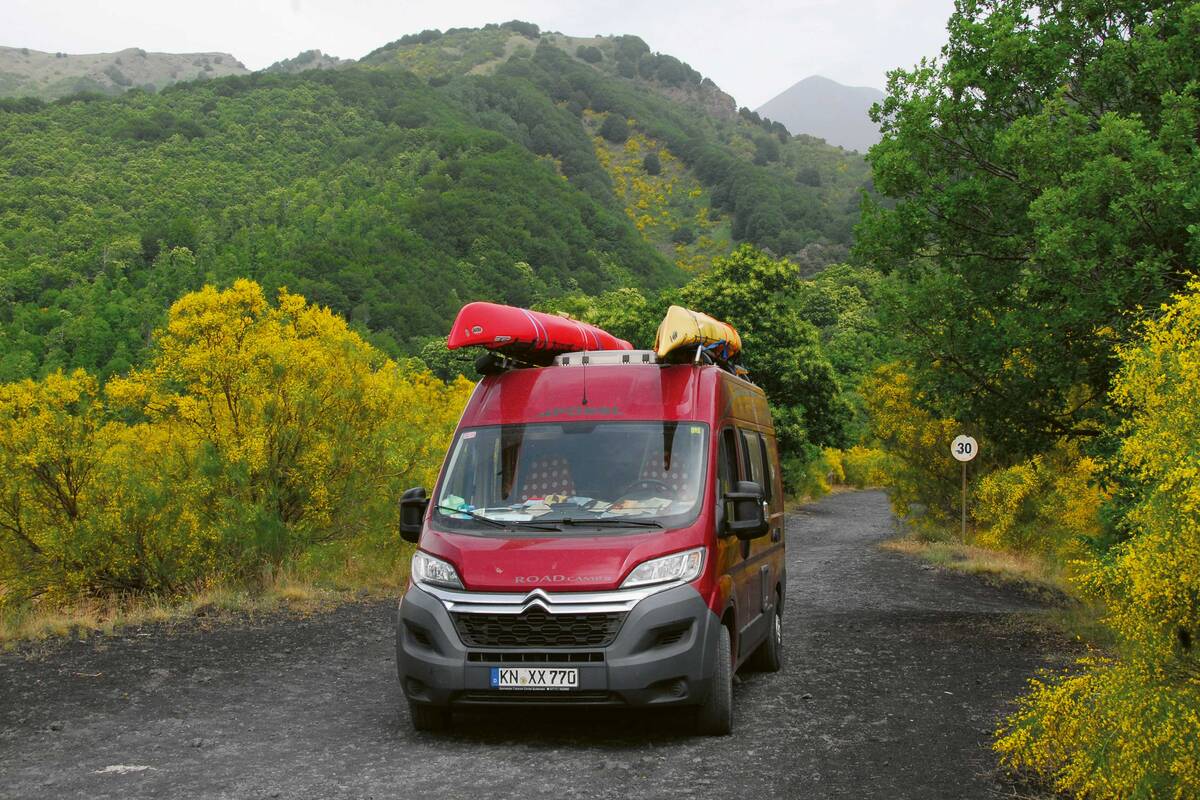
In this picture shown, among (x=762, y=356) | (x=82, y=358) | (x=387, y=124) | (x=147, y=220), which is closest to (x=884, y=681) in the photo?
(x=762, y=356)

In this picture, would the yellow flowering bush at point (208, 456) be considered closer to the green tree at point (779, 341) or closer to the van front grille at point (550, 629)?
the van front grille at point (550, 629)

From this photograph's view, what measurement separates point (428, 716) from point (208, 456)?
7.86 m

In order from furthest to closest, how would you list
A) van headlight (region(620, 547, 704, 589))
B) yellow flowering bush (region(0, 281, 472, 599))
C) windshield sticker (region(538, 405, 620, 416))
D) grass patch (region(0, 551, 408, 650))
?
yellow flowering bush (region(0, 281, 472, 599)), grass patch (region(0, 551, 408, 650)), windshield sticker (region(538, 405, 620, 416)), van headlight (region(620, 547, 704, 589))

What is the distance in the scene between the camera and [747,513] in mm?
7199

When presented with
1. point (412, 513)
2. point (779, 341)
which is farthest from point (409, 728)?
point (779, 341)

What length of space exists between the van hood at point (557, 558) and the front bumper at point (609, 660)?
0.18 meters

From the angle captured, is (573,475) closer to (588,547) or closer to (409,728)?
(588,547)

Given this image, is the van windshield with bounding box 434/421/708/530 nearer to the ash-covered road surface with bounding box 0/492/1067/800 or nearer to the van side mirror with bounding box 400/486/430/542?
the van side mirror with bounding box 400/486/430/542

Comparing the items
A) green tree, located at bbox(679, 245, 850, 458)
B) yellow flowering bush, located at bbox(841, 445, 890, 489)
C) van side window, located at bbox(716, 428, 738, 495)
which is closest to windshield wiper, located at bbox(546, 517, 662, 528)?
van side window, located at bbox(716, 428, 738, 495)

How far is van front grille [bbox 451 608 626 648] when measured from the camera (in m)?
6.46

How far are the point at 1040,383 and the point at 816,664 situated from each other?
580 cm

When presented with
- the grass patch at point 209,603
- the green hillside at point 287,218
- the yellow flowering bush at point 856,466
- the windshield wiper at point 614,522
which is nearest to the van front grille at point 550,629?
the windshield wiper at point 614,522

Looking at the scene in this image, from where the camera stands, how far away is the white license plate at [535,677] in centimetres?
642

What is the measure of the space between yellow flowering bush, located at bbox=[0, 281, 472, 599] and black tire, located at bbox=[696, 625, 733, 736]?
827 cm
